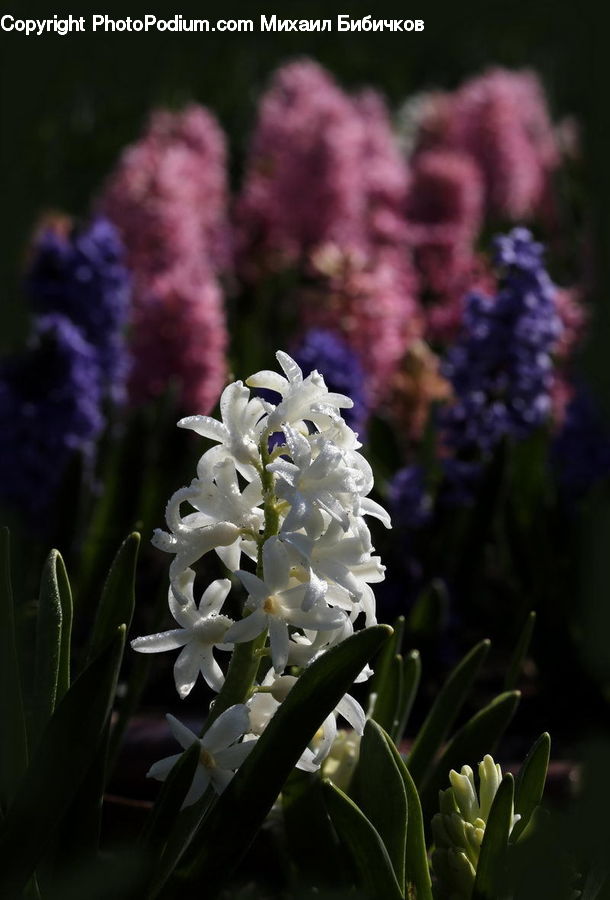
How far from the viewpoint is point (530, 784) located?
1201 mm

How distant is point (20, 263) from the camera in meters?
4.41

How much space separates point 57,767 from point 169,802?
0.12m

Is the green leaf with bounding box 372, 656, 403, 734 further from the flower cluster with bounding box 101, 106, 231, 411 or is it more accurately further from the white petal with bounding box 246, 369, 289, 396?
the flower cluster with bounding box 101, 106, 231, 411

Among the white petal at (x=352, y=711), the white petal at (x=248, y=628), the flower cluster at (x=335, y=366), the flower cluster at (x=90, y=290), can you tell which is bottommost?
the white petal at (x=352, y=711)

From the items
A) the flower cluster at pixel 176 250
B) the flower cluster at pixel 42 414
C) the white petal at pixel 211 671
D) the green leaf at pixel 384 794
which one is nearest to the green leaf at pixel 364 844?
the green leaf at pixel 384 794

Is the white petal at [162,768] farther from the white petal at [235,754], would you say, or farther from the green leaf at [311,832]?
the green leaf at [311,832]

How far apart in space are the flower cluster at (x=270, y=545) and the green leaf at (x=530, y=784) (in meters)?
0.23

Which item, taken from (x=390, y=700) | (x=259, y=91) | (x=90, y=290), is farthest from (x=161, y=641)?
(x=259, y=91)

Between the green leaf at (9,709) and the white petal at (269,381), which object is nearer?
the white petal at (269,381)

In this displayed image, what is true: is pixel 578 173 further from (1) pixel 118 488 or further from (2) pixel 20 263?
(1) pixel 118 488

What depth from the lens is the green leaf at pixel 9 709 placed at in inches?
44.9

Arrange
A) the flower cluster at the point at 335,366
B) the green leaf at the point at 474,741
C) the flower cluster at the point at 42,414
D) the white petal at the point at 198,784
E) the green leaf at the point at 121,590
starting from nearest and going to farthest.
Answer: the white petal at the point at 198,784 < the green leaf at the point at 121,590 < the green leaf at the point at 474,741 < the flower cluster at the point at 335,366 < the flower cluster at the point at 42,414

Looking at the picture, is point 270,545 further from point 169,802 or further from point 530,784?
point 530,784

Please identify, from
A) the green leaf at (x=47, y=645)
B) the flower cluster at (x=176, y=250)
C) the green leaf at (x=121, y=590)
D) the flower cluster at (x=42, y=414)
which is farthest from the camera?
the flower cluster at (x=176, y=250)
